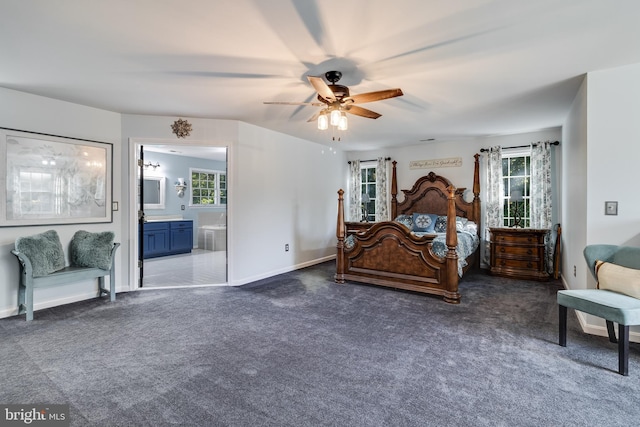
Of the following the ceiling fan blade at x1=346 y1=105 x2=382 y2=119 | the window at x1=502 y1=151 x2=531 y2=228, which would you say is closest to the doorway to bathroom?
the ceiling fan blade at x1=346 y1=105 x2=382 y2=119

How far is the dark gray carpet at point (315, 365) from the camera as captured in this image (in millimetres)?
1787

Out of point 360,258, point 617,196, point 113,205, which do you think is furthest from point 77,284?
point 617,196

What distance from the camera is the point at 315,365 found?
2.32 metres

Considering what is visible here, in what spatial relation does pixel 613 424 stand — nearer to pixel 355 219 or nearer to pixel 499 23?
pixel 499 23

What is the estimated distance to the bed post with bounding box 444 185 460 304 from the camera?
383 centimetres

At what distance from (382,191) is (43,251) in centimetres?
569

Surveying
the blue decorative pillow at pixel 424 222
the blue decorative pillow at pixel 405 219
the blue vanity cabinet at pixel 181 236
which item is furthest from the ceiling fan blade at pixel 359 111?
the blue vanity cabinet at pixel 181 236

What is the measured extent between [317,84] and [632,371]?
3.22 m

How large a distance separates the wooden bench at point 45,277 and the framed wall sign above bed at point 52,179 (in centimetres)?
55

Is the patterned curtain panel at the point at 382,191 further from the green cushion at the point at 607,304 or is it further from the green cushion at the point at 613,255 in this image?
the green cushion at the point at 607,304

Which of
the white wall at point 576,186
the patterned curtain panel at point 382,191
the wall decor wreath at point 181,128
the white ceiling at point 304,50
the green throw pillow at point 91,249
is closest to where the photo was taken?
the white ceiling at point 304,50

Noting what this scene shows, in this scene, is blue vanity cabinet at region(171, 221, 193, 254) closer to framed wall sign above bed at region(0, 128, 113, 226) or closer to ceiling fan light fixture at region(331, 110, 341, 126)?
framed wall sign above bed at region(0, 128, 113, 226)

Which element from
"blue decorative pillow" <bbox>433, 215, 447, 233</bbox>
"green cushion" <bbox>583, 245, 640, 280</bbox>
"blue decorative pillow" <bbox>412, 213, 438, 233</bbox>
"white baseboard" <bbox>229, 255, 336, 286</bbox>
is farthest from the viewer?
"blue decorative pillow" <bbox>412, 213, 438, 233</bbox>

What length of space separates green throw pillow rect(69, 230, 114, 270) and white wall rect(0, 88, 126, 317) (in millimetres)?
146
